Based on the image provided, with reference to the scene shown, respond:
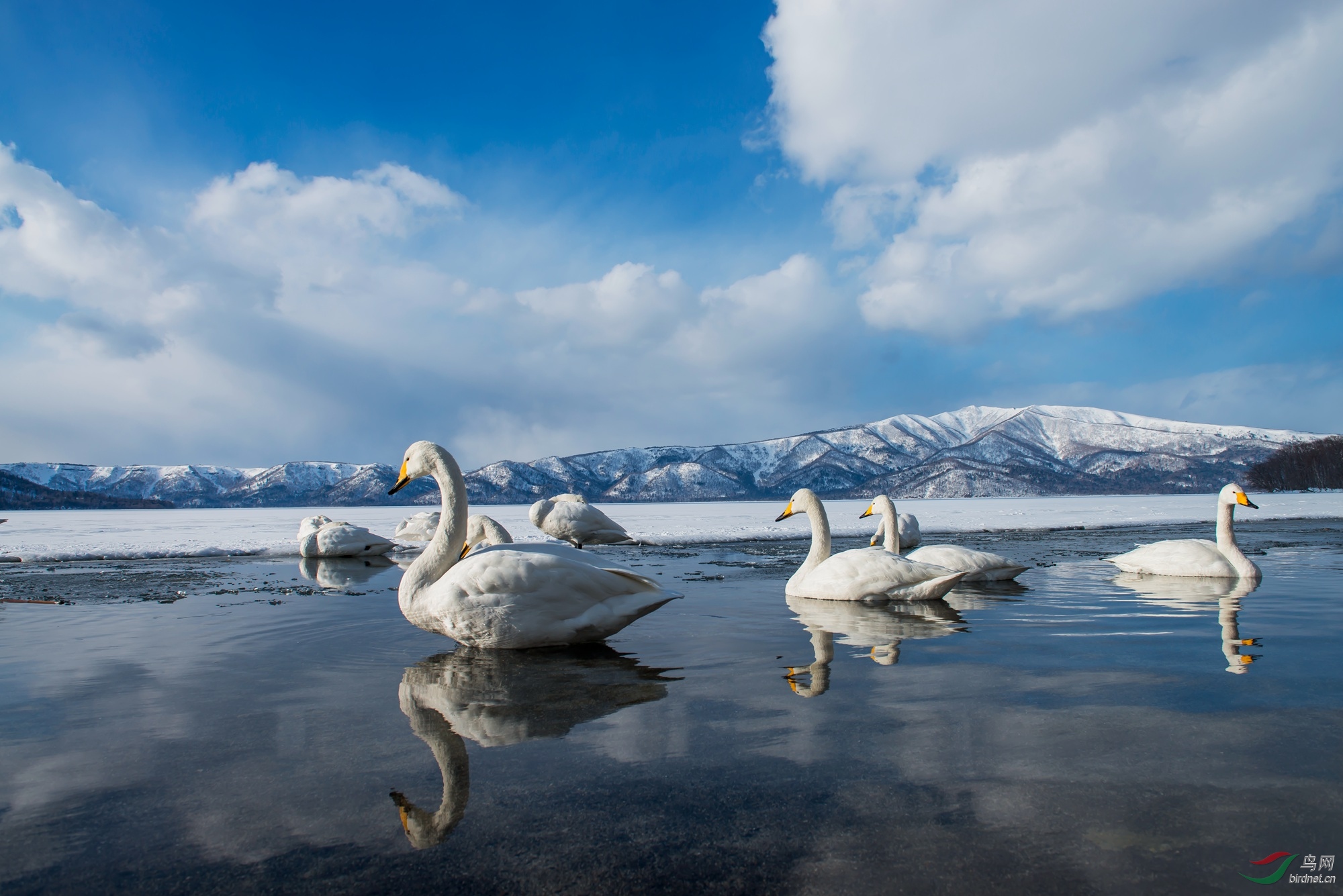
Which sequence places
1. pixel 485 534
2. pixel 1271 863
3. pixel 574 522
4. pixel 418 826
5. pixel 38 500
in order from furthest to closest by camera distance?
pixel 38 500 → pixel 574 522 → pixel 485 534 → pixel 418 826 → pixel 1271 863

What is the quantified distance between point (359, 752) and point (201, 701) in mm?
1768

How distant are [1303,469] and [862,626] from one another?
464 ft

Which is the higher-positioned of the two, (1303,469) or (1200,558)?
(1303,469)

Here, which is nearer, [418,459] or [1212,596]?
[418,459]

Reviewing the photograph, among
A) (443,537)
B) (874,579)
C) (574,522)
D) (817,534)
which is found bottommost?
(874,579)

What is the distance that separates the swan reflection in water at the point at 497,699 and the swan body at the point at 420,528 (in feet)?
43.0

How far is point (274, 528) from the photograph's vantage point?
→ 3009cm

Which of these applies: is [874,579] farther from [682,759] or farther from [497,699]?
[682,759]

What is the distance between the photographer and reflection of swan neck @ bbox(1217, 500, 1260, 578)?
9.89 meters

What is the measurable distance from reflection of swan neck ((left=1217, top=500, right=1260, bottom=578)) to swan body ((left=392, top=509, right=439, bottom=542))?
1610 cm

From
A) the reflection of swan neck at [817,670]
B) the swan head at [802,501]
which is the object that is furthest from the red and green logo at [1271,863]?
the swan head at [802,501]

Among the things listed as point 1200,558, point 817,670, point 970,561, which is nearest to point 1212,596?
point 1200,558

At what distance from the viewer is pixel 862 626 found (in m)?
7.02

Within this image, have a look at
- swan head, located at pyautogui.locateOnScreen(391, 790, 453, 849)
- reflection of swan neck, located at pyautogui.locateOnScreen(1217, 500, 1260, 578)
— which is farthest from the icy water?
reflection of swan neck, located at pyautogui.locateOnScreen(1217, 500, 1260, 578)
